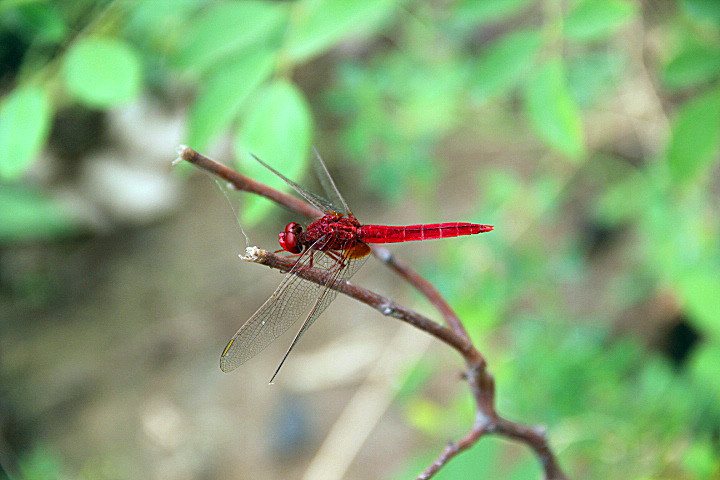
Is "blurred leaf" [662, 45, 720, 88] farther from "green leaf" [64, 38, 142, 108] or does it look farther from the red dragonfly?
"green leaf" [64, 38, 142, 108]

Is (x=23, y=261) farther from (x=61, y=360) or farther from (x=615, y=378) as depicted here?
(x=615, y=378)

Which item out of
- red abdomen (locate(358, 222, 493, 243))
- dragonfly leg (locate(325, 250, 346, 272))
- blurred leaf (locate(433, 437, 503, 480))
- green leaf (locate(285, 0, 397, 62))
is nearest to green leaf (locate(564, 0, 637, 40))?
green leaf (locate(285, 0, 397, 62))

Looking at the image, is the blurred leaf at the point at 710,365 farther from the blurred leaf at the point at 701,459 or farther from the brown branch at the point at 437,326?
the brown branch at the point at 437,326

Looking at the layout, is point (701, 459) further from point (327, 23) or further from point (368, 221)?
point (368, 221)

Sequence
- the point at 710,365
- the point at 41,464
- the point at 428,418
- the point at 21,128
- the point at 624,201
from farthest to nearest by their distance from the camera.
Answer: the point at 41,464 < the point at 624,201 < the point at 428,418 < the point at 710,365 < the point at 21,128

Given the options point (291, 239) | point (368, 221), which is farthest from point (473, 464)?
point (368, 221)

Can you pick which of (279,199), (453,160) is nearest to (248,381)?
(453,160)
